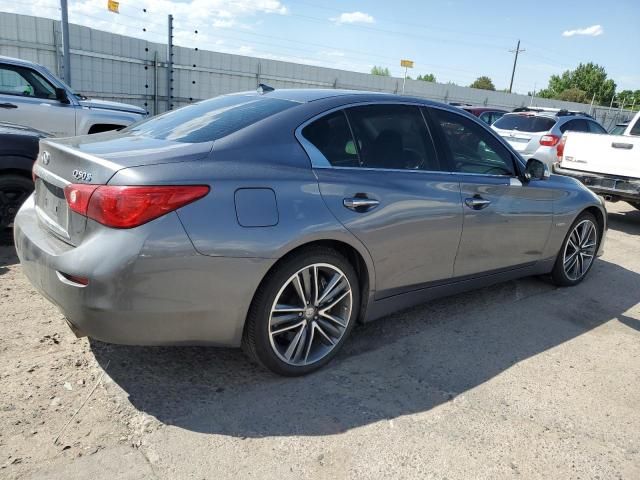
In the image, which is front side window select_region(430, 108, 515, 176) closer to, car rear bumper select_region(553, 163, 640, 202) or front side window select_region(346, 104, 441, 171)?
front side window select_region(346, 104, 441, 171)

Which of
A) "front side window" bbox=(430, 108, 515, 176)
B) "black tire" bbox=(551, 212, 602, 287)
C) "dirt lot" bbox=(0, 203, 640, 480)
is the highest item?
"front side window" bbox=(430, 108, 515, 176)

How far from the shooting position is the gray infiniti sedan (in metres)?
2.44

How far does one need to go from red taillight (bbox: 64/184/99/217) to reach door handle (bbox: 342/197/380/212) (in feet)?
4.34

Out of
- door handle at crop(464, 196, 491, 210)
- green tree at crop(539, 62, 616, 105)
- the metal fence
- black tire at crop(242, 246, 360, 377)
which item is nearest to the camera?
black tire at crop(242, 246, 360, 377)

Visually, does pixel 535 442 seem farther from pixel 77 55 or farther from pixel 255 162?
pixel 77 55

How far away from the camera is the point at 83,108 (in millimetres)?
8383

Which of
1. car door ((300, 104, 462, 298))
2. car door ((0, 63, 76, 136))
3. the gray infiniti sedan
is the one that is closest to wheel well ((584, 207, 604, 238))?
the gray infiniti sedan

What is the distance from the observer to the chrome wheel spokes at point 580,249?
16.3ft

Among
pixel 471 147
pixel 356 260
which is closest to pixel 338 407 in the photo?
pixel 356 260

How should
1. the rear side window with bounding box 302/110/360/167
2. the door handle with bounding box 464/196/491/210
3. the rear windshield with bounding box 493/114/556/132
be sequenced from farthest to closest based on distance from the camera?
1. the rear windshield with bounding box 493/114/556/132
2. the door handle with bounding box 464/196/491/210
3. the rear side window with bounding box 302/110/360/167

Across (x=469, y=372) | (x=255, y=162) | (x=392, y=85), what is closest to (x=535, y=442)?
(x=469, y=372)

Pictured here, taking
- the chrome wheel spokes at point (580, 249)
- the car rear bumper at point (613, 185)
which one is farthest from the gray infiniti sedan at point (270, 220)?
the car rear bumper at point (613, 185)

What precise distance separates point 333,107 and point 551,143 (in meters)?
8.74

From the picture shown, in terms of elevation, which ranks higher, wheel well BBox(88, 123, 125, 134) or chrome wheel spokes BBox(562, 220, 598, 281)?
wheel well BBox(88, 123, 125, 134)
